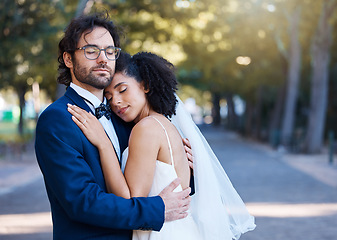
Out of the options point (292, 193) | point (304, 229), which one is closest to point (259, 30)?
point (292, 193)

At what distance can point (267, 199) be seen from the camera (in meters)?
10.8

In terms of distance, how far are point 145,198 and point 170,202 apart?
0.20 meters

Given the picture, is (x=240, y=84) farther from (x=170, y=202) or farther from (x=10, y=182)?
(x=170, y=202)

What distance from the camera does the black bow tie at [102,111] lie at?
2.78 metres

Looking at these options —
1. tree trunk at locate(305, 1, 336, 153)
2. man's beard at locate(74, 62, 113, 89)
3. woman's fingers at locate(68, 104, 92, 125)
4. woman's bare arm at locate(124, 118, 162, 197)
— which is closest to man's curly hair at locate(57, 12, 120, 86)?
man's beard at locate(74, 62, 113, 89)

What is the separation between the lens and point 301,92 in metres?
31.4

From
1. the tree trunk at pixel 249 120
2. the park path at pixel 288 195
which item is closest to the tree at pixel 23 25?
the park path at pixel 288 195

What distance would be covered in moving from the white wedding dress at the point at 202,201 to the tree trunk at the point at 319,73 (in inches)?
714

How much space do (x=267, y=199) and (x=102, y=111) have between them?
849 cm

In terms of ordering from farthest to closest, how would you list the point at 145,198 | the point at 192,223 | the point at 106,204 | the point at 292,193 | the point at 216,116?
the point at 216,116, the point at 292,193, the point at 192,223, the point at 145,198, the point at 106,204

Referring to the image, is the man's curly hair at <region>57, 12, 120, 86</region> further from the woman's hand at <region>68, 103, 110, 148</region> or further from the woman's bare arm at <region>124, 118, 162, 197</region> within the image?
the woman's bare arm at <region>124, 118, 162, 197</region>

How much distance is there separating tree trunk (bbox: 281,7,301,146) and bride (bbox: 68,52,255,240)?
20100mm

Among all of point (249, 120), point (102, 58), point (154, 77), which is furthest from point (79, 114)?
point (249, 120)

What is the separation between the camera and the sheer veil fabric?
3072 mm
